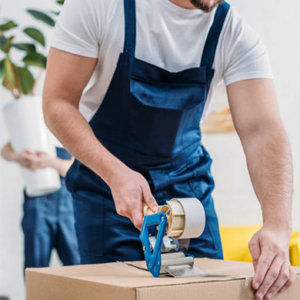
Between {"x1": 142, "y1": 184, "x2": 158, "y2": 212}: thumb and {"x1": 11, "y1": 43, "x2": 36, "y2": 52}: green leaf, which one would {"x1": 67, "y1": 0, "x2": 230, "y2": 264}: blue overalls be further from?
{"x1": 11, "y1": 43, "x2": 36, "y2": 52}: green leaf

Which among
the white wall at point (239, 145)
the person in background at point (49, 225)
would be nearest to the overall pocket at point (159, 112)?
the person in background at point (49, 225)

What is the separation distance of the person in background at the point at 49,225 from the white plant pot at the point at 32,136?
0.07 metres

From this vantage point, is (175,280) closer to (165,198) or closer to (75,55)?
(165,198)

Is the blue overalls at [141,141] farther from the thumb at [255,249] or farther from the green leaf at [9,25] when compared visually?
the green leaf at [9,25]

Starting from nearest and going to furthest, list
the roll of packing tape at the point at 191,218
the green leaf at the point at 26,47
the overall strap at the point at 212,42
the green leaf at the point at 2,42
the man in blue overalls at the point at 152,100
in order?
the roll of packing tape at the point at 191,218, the man in blue overalls at the point at 152,100, the overall strap at the point at 212,42, the green leaf at the point at 2,42, the green leaf at the point at 26,47

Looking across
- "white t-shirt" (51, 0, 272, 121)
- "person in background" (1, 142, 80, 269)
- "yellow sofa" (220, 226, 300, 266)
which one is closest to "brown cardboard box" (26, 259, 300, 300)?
"white t-shirt" (51, 0, 272, 121)

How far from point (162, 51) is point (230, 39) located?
0.19m

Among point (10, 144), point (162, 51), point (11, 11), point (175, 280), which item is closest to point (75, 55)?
point (162, 51)

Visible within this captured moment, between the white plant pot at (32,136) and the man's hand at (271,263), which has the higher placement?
the man's hand at (271,263)

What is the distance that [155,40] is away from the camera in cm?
140

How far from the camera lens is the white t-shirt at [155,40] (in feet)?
4.32

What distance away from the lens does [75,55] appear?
51.6 inches

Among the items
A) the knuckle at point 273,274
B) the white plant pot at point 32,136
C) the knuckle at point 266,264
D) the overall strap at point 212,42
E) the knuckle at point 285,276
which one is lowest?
the white plant pot at point 32,136

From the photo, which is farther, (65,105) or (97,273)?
(65,105)
